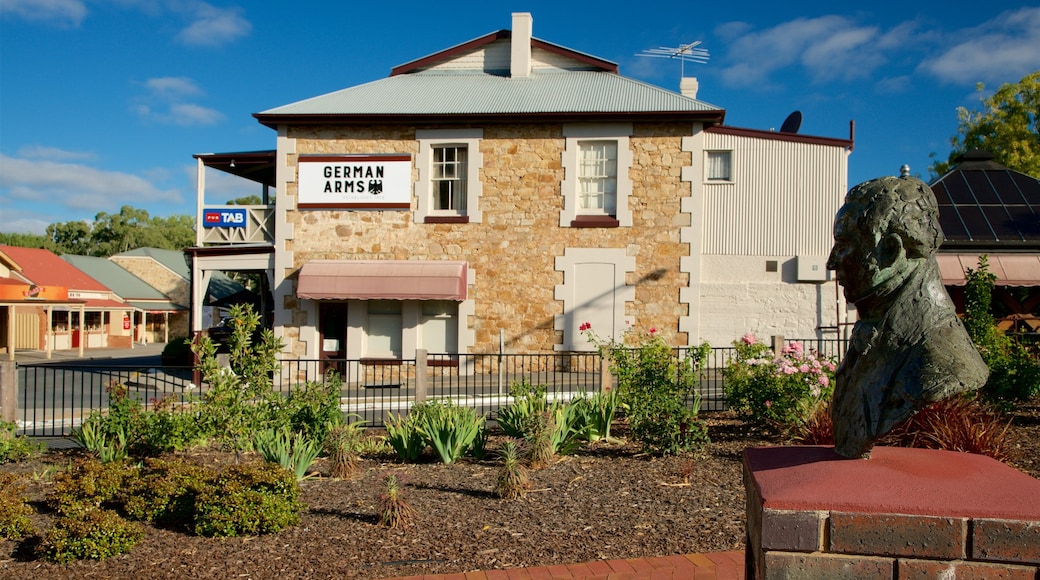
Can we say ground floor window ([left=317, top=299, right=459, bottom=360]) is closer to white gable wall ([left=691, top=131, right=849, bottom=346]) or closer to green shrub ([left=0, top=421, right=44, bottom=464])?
white gable wall ([left=691, top=131, right=849, bottom=346])

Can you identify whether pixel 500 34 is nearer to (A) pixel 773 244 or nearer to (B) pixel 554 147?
(B) pixel 554 147

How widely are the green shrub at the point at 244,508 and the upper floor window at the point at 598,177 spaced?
13074mm

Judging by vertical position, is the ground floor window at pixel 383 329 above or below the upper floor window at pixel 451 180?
below

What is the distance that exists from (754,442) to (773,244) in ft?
33.1

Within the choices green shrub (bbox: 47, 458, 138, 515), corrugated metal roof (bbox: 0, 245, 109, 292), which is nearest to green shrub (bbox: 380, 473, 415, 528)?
green shrub (bbox: 47, 458, 138, 515)

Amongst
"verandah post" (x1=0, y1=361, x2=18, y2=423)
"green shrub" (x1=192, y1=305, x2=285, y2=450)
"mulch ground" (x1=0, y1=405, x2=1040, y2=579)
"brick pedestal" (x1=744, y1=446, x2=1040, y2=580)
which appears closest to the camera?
"brick pedestal" (x1=744, y1=446, x2=1040, y2=580)

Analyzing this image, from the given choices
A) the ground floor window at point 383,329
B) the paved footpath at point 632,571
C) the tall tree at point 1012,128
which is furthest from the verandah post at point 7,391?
the tall tree at point 1012,128

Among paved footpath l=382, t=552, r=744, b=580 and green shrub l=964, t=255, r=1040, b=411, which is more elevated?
green shrub l=964, t=255, r=1040, b=411

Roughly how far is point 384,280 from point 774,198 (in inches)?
356

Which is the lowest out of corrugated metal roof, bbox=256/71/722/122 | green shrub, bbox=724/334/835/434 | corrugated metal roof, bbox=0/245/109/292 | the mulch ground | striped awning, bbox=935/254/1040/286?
the mulch ground

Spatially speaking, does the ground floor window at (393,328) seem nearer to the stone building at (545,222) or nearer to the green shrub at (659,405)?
the stone building at (545,222)

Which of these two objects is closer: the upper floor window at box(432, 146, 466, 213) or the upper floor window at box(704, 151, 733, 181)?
the upper floor window at box(704, 151, 733, 181)

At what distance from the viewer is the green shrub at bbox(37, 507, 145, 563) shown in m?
5.01

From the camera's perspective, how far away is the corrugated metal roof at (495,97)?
694 inches
